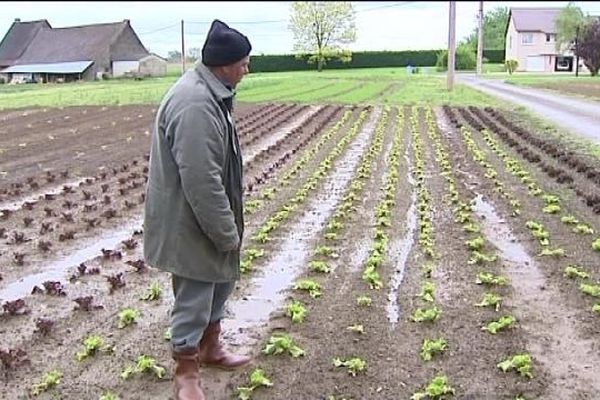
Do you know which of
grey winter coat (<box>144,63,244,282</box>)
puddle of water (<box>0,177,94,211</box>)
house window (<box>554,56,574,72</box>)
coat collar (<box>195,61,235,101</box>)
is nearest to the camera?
grey winter coat (<box>144,63,244,282</box>)

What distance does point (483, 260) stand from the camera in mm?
5891

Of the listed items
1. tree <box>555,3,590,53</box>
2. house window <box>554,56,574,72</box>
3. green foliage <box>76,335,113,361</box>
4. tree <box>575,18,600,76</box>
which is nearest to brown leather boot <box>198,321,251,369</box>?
green foliage <box>76,335,113,361</box>

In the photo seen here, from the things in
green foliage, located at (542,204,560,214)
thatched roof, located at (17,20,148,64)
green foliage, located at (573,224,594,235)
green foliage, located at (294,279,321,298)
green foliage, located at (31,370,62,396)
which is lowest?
Result: green foliage, located at (31,370,62,396)

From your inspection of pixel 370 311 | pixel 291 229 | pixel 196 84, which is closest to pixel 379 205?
pixel 291 229

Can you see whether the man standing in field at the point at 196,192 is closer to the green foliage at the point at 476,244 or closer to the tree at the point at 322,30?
the green foliage at the point at 476,244

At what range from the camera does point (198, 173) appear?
318cm

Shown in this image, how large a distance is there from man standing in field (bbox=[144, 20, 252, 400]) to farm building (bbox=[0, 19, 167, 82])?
56.3 m

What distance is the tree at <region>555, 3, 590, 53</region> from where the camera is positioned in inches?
2196

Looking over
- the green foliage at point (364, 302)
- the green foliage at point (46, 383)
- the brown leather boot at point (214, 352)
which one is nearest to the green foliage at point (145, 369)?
the brown leather boot at point (214, 352)

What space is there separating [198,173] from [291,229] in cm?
407

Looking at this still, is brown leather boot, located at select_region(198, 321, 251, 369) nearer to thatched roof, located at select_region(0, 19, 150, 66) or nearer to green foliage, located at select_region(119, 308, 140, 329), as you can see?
green foliage, located at select_region(119, 308, 140, 329)

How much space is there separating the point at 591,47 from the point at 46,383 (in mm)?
Answer: 48868

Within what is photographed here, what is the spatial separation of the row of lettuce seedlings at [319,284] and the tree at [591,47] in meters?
41.3

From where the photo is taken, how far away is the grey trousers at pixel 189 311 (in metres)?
3.46
